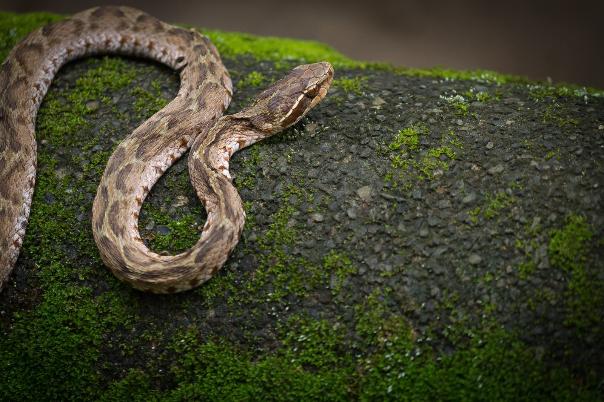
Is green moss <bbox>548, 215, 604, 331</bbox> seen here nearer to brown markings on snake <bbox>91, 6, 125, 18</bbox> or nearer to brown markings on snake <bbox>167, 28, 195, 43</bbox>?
brown markings on snake <bbox>167, 28, 195, 43</bbox>

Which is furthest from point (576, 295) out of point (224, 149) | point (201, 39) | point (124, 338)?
point (201, 39)

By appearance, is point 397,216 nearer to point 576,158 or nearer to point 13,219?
point 576,158

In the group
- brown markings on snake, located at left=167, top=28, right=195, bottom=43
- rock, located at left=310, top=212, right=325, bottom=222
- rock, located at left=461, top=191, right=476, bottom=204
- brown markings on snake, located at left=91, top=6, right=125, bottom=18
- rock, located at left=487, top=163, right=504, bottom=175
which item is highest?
brown markings on snake, located at left=91, top=6, right=125, bottom=18

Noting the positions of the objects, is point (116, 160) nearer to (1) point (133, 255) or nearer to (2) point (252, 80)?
(1) point (133, 255)

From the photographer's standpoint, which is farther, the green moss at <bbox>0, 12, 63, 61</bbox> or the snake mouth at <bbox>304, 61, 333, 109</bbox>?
the green moss at <bbox>0, 12, 63, 61</bbox>

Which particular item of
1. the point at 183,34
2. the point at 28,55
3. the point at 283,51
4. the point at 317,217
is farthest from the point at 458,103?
the point at 28,55

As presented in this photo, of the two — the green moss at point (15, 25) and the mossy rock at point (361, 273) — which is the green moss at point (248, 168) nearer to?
the mossy rock at point (361, 273)

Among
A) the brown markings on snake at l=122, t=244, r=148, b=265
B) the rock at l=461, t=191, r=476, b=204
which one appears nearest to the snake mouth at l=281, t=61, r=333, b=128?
the rock at l=461, t=191, r=476, b=204
